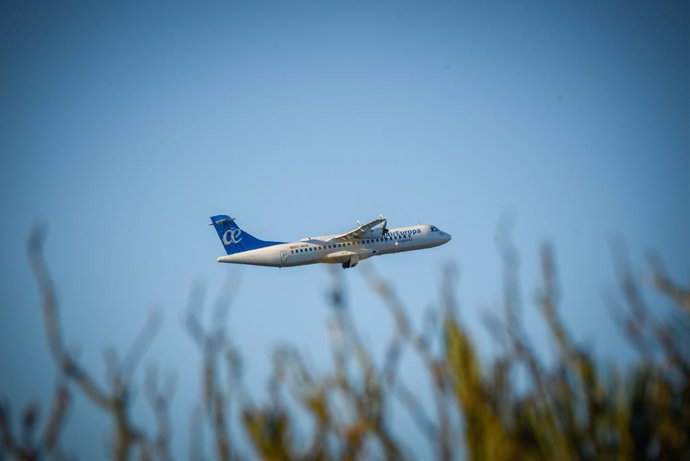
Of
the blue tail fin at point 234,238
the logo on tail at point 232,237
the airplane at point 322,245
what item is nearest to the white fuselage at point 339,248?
the airplane at point 322,245

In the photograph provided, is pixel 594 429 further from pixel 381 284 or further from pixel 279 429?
pixel 279 429

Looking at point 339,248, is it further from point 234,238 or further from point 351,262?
point 234,238

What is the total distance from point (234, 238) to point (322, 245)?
28.2 feet

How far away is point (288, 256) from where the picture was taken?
63.1m

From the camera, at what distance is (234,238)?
67.3 metres

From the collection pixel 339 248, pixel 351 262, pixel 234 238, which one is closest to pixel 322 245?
pixel 339 248

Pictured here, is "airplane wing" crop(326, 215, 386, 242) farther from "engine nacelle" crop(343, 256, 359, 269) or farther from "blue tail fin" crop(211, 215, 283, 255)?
"blue tail fin" crop(211, 215, 283, 255)

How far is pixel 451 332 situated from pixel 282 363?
2858 mm

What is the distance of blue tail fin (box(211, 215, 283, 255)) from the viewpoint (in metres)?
66.7

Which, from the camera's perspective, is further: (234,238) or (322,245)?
(234,238)

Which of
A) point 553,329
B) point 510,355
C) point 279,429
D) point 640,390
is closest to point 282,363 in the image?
point 279,429

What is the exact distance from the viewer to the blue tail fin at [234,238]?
66688 mm

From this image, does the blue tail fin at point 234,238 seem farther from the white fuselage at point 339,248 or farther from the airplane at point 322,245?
the white fuselage at point 339,248

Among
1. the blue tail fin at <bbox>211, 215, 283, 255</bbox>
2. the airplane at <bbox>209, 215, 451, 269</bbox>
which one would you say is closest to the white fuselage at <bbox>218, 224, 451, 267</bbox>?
the airplane at <bbox>209, 215, 451, 269</bbox>
